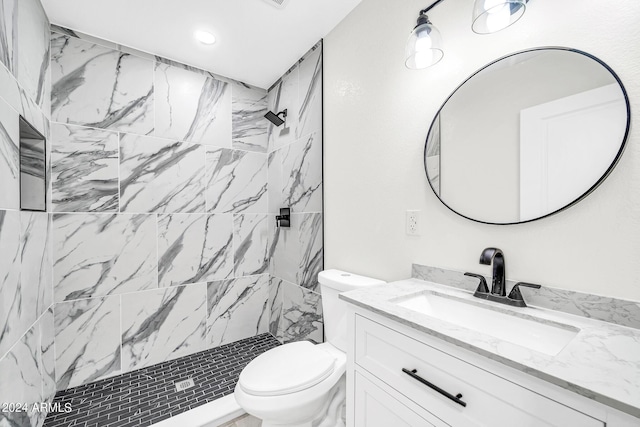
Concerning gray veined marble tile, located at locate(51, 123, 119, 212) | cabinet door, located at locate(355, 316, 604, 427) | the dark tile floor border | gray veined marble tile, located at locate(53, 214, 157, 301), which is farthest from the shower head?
the dark tile floor border

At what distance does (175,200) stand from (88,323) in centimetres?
102

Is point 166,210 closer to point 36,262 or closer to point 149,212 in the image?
point 149,212

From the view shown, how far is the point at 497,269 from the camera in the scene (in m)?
0.98

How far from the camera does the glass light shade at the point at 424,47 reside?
3.59 ft

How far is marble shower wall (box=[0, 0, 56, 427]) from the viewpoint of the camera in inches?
43.6

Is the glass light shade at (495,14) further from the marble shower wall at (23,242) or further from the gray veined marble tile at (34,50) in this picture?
the gray veined marble tile at (34,50)

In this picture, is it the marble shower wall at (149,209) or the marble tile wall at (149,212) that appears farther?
the marble shower wall at (149,209)

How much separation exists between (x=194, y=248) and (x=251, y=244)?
1.65ft

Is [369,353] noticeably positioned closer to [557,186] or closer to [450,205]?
[450,205]

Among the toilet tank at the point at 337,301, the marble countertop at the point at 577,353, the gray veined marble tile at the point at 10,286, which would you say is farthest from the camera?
the toilet tank at the point at 337,301

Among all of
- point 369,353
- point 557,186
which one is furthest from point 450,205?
point 369,353

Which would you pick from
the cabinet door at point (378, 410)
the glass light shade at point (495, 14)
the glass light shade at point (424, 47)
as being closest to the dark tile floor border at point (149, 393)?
the cabinet door at point (378, 410)

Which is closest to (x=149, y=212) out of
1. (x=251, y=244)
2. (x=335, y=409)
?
(x=251, y=244)

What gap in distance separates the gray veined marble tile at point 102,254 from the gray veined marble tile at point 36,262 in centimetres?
8
